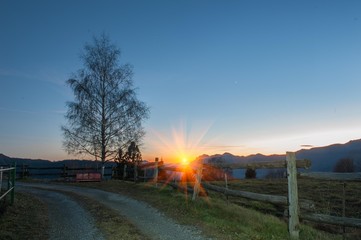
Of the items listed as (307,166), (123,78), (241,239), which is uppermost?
(123,78)

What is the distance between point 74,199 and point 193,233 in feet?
28.7

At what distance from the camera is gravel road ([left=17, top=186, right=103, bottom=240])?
9133 mm

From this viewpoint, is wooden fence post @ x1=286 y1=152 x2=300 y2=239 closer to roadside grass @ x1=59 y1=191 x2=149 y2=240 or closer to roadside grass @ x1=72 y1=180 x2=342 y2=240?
roadside grass @ x1=72 y1=180 x2=342 y2=240

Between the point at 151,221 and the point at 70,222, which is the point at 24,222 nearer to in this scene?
the point at 70,222

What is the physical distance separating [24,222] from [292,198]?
7.78 meters

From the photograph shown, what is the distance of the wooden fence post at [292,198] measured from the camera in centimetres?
962

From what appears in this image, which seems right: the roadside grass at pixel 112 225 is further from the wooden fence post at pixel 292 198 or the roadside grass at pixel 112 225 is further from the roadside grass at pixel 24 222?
the wooden fence post at pixel 292 198

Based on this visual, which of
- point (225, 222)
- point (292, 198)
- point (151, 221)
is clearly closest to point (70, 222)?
point (151, 221)

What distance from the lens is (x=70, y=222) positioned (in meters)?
10.9

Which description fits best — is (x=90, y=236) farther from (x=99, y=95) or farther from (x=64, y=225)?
(x=99, y=95)

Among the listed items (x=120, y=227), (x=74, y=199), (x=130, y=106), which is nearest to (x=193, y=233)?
(x=120, y=227)

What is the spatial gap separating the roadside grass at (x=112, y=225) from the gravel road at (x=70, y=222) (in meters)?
0.20

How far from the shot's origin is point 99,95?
30.9m

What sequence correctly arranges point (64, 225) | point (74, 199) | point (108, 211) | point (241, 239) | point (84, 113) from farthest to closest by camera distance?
point (84, 113), point (74, 199), point (108, 211), point (64, 225), point (241, 239)
